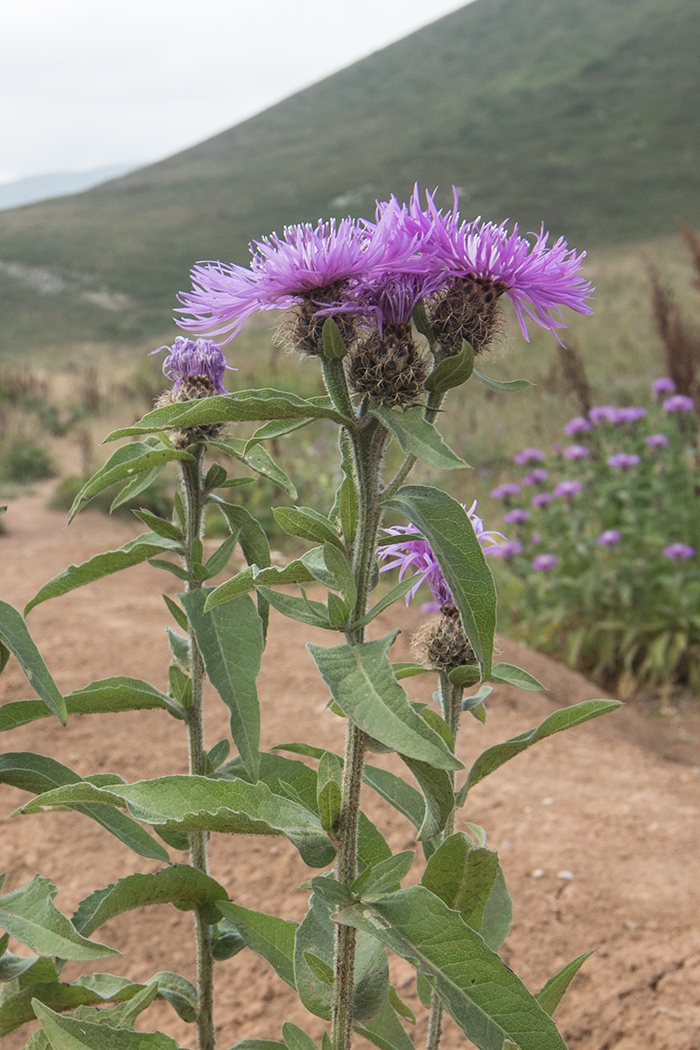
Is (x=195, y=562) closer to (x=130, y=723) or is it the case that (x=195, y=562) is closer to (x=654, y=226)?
(x=130, y=723)

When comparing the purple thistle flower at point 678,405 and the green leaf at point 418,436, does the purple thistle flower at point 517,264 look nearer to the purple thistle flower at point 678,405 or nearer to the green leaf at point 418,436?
the green leaf at point 418,436

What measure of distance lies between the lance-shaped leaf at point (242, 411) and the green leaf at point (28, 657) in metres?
0.34

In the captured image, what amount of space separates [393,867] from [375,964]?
27cm

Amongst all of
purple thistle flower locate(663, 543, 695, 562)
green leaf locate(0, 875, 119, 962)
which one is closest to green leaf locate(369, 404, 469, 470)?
green leaf locate(0, 875, 119, 962)

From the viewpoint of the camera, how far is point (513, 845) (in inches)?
118

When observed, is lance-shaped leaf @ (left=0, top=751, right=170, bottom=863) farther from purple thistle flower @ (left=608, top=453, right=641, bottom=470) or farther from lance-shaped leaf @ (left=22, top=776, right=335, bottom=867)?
purple thistle flower @ (left=608, top=453, right=641, bottom=470)

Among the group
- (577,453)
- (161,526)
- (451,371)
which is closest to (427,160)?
(577,453)

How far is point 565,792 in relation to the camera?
340 cm

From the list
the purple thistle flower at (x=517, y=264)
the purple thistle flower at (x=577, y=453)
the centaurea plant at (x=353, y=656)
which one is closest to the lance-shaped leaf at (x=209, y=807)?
the centaurea plant at (x=353, y=656)

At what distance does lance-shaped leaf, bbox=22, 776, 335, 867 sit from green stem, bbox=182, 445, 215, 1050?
46 cm

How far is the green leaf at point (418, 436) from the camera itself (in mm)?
987

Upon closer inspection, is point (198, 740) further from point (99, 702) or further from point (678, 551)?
point (678, 551)

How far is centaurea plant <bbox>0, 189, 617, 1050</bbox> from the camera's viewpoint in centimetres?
107

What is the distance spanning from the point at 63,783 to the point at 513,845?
1.91 metres
